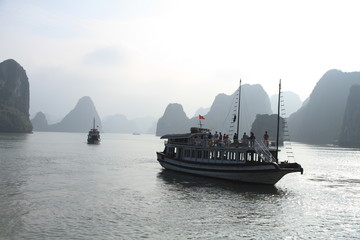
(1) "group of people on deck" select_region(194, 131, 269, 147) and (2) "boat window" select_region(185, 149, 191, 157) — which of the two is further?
(2) "boat window" select_region(185, 149, 191, 157)


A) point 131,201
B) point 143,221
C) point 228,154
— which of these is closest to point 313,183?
point 228,154

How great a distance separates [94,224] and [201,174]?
2233cm

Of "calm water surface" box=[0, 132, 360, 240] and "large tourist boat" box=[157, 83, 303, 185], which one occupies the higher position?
"large tourist boat" box=[157, 83, 303, 185]

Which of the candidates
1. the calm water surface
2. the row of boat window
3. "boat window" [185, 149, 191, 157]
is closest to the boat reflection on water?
the calm water surface

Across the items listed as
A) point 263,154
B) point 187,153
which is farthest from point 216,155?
point 187,153

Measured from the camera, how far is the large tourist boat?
1427 inches

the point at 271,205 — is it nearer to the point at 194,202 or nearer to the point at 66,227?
the point at 194,202

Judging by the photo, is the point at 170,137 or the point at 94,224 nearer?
the point at 94,224

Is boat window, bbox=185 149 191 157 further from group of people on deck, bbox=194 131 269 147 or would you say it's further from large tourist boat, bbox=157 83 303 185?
group of people on deck, bbox=194 131 269 147

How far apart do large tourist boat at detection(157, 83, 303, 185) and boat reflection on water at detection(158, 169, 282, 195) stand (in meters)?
0.58

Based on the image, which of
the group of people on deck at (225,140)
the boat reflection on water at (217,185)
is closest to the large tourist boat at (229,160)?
the group of people on deck at (225,140)

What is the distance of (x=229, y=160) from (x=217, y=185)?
3.39m

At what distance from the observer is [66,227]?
67.5 feet

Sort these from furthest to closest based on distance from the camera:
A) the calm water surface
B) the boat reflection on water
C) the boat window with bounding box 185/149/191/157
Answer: the boat window with bounding box 185/149/191/157 → the boat reflection on water → the calm water surface
